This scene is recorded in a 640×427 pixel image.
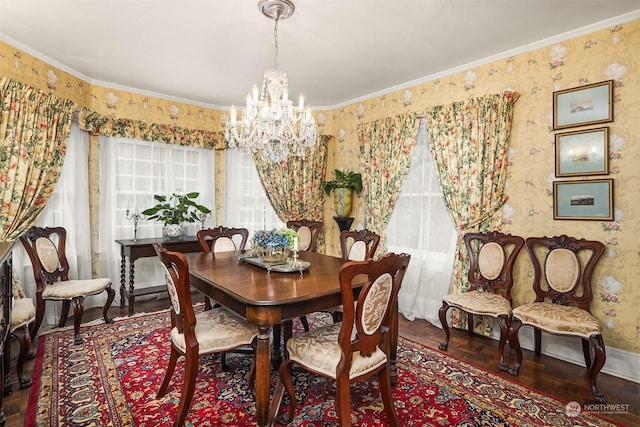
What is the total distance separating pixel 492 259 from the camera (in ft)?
10.1

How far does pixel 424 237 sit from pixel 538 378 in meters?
1.72

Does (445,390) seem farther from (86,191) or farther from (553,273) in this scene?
(86,191)

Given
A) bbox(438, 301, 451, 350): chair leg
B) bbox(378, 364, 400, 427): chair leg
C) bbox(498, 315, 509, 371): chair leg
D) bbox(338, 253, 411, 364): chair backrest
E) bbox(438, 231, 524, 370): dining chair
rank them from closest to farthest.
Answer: bbox(338, 253, 411, 364): chair backrest
bbox(378, 364, 400, 427): chair leg
bbox(498, 315, 509, 371): chair leg
bbox(438, 231, 524, 370): dining chair
bbox(438, 301, 451, 350): chair leg

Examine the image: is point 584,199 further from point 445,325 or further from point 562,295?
point 445,325

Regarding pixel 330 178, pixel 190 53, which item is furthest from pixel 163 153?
pixel 330 178

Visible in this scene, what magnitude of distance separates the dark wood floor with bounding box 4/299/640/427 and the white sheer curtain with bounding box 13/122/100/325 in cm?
113

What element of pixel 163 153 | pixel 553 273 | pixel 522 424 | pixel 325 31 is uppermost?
pixel 325 31

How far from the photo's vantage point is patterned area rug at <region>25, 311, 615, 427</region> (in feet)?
6.38

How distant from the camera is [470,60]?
335 cm

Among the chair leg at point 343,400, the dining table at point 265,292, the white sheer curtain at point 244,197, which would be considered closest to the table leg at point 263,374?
the dining table at point 265,292

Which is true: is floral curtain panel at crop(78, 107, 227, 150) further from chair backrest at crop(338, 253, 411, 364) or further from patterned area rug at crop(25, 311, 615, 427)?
chair backrest at crop(338, 253, 411, 364)

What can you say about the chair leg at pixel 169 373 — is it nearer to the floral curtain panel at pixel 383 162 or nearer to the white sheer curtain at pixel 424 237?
the white sheer curtain at pixel 424 237

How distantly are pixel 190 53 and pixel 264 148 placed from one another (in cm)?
137

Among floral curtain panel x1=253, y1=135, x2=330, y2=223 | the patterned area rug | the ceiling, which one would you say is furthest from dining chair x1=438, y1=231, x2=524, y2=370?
floral curtain panel x1=253, y1=135, x2=330, y2=223
